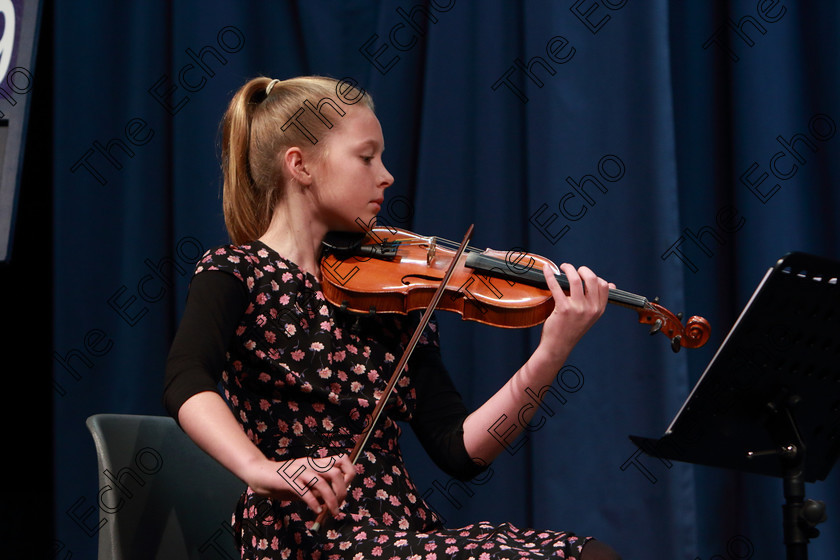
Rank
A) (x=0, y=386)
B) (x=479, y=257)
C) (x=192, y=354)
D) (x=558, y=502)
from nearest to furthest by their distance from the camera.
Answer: (x=192, y=354) → (x=479, y=257) → (x=558, y=502) → (x=0, y=386)

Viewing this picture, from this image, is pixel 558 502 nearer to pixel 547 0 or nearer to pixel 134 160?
pixel 547 0

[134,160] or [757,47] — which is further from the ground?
[757,47]

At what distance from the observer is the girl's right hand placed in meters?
0.88

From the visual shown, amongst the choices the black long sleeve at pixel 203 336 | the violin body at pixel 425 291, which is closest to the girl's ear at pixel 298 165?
the violin body at pixel 425 291

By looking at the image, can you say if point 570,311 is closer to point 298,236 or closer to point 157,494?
point 298,236

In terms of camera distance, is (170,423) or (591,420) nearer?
(170,423)

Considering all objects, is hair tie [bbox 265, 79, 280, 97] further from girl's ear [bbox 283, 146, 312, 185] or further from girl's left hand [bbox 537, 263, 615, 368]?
girl's left hand [bbox 537, 263, 615, 368]

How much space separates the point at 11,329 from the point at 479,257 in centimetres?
122

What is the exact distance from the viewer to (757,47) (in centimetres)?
176

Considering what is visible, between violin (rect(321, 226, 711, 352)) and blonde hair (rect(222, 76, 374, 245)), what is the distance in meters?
0.13

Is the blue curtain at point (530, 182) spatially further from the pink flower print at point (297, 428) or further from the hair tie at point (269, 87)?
the pink flower print at point (297, 428)

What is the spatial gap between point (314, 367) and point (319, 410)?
0.19 ft

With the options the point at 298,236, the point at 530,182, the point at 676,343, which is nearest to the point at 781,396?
the point at 676,343

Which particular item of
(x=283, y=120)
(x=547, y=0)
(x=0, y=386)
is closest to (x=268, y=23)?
(x=547, y=0)
